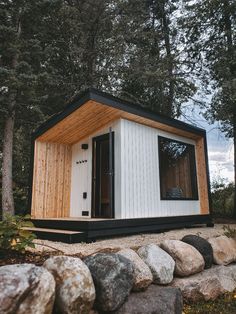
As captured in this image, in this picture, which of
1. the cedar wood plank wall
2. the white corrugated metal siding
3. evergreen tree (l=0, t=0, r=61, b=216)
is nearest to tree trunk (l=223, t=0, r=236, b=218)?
the white corrugated metal siding

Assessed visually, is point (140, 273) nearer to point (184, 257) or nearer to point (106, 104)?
point (184, 257)

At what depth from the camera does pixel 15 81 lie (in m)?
8.45

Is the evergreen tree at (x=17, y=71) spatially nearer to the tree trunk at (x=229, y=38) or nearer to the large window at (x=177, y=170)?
the large window at (x=177, y=170)

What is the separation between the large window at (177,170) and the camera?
6535mm

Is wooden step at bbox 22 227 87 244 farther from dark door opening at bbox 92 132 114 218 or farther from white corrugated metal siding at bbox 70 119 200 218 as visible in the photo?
dark door opening at bbox 92 132 114 218

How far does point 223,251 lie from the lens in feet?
14.4

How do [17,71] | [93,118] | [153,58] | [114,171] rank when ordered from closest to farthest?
1. [114,171]
2. [93,118]
3. [17,71]
4. [153,58]

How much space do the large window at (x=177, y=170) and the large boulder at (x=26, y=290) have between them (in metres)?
4.39

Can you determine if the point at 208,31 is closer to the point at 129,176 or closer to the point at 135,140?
the point at 135,140

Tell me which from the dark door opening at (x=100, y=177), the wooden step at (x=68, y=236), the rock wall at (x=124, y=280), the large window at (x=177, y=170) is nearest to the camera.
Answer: the rock wall at (x=124, y=280)

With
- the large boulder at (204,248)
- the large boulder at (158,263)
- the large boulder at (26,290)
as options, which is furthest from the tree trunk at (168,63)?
the large boulder at (26,290)

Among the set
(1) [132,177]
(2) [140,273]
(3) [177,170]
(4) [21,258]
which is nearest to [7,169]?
(1) [132,177]

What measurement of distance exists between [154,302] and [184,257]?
97 centimetres

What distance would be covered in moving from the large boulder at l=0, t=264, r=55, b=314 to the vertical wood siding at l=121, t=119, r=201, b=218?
319cm
